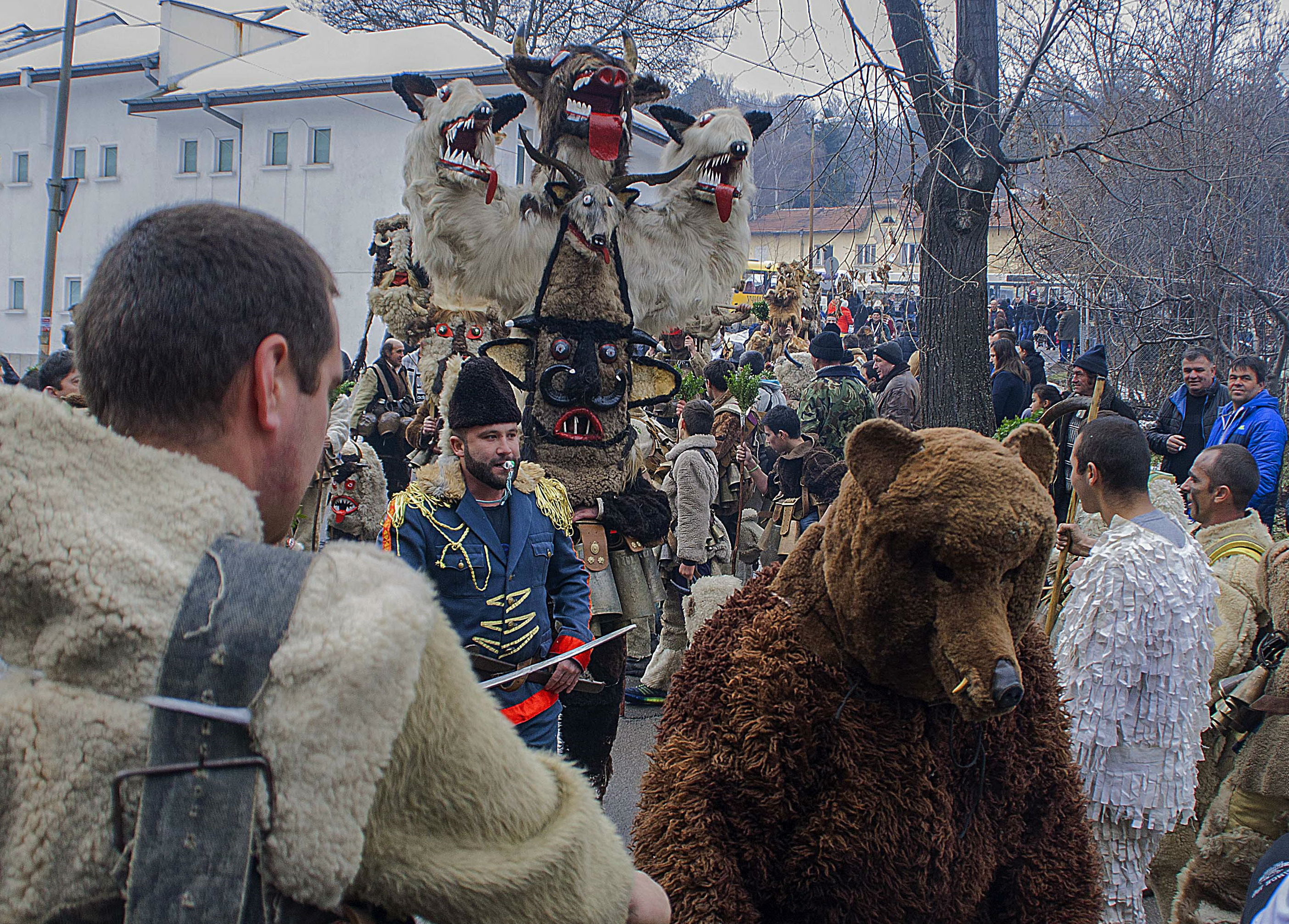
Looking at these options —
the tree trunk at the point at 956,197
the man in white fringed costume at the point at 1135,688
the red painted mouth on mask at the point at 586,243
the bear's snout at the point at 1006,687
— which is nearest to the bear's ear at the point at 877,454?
the bear's snout at the point at 1006,687

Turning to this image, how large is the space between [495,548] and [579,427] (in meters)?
1.43

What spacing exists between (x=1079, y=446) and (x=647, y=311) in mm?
2280

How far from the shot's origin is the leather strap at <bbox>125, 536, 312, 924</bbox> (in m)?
1.03

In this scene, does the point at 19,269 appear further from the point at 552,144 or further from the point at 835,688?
the point at 835,688

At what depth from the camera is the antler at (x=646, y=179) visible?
498cm

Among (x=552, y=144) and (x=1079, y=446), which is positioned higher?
(x=552, y=144)

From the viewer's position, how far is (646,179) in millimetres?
5082

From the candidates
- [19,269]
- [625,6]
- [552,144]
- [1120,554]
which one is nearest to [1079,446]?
[1120,554]

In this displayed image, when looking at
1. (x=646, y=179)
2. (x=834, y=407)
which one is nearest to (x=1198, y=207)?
(x=834, y=407)

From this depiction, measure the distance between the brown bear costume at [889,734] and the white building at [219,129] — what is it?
17.4 metres

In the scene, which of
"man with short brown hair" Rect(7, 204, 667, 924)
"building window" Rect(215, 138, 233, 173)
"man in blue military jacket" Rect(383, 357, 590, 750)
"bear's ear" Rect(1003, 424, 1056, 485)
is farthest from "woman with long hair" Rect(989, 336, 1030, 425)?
"building window" Rect(215, 138, 233, 173)

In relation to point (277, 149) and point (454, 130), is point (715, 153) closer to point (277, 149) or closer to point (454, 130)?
point (454, 130)

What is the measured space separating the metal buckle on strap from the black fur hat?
2.59 m

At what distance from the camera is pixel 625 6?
285 inches
